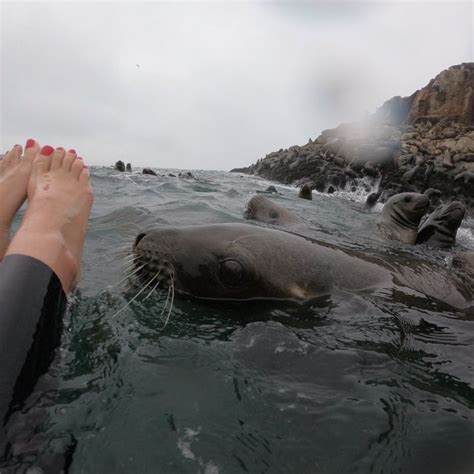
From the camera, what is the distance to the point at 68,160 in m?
2.95

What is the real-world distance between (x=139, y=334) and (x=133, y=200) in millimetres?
6577

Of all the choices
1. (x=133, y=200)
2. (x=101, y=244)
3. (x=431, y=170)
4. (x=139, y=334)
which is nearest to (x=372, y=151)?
(x=431, y=170)

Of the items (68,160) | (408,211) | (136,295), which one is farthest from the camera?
(408,211)

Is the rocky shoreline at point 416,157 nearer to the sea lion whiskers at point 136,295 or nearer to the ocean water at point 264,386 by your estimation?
the ocean water at point 264,386

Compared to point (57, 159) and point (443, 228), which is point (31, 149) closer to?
point (57, 159)

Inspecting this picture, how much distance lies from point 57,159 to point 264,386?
202cm

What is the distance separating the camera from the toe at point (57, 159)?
2895mm

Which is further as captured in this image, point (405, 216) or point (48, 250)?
point (405, 216)

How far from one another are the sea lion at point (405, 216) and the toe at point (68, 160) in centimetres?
503

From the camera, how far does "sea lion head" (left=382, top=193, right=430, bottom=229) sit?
7141 millimetres

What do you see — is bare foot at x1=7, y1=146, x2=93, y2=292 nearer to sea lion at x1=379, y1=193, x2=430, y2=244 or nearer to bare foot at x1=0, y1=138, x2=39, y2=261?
bare foot at x1=0, y1=138, x2=39, y2=261

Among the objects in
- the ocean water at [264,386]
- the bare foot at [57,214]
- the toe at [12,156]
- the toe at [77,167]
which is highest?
the toe at [12,156]

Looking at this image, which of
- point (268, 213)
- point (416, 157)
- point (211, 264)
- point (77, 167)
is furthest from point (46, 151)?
point (416, 157)

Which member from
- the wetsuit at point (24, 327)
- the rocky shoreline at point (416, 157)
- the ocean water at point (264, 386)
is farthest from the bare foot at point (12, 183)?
the rocky shoreline at point (416, 157)
